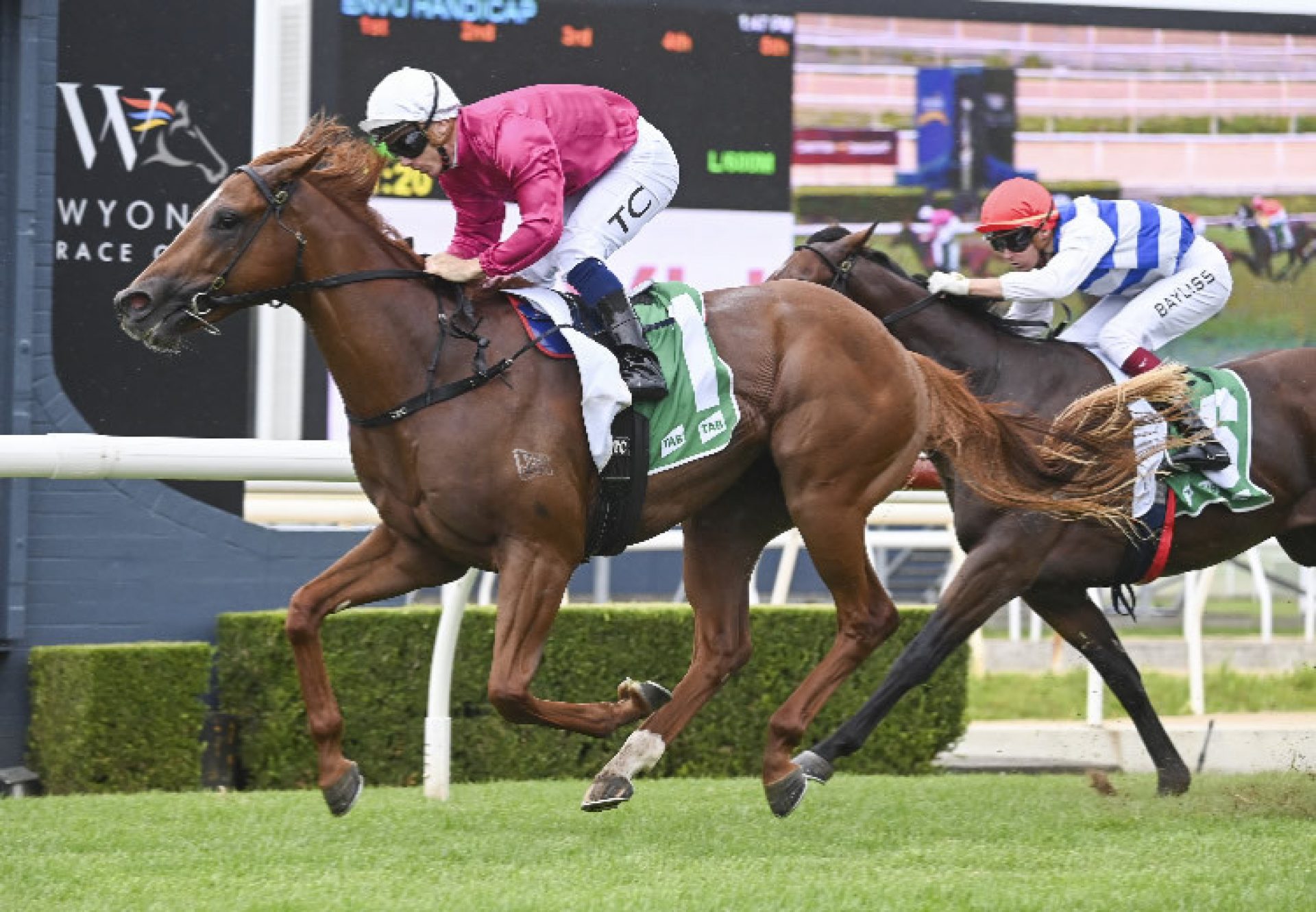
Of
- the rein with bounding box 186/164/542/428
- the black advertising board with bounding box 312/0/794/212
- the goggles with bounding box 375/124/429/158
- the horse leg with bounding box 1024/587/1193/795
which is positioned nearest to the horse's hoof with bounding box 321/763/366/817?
the rein with bounding box 186/164/542/428

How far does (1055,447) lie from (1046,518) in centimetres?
19

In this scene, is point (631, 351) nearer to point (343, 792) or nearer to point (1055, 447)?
point (343, 792)

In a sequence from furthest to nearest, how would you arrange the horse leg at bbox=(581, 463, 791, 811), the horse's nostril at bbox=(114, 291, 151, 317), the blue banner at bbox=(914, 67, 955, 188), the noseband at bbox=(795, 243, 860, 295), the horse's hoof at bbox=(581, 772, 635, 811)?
the blue banner at bbox=(914, 67, 955, 188)
the noseband at bbox=(795, 243, 860, 295)
the horse leg at bbox=(581, 463, 791, 811)
the horse's hoof at bbox=(581, 772, 635, 811)
the horse's nostril at bbox=(114, 291, 151, 317)

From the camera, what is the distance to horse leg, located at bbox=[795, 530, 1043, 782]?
5113mm

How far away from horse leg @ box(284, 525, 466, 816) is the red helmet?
6.71 feet

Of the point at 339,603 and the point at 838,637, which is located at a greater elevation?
the point at 339,603

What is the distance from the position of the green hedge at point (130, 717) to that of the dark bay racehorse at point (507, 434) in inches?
64.2

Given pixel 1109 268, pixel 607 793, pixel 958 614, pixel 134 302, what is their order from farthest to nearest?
1. pixel 1109 268
2. pixel 958 614
3. pixel 607 793
4. pixel 134 302

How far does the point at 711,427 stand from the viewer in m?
4.67

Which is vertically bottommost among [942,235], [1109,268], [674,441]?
A: [674,441]

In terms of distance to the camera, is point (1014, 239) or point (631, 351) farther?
point (1014, 239)

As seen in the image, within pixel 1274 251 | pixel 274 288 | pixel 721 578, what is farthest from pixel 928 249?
pixel 274 288

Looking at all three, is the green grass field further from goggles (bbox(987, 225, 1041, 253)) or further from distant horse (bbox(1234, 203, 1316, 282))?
distant horse (bbox(1234, 203, 1316, 282))

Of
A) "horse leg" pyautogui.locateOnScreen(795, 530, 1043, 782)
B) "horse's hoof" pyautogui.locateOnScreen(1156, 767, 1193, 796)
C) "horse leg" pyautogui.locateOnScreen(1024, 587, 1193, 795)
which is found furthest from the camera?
"horse leg" pyautogui.locateOnScreen(1024, 587, 1193, 795)
